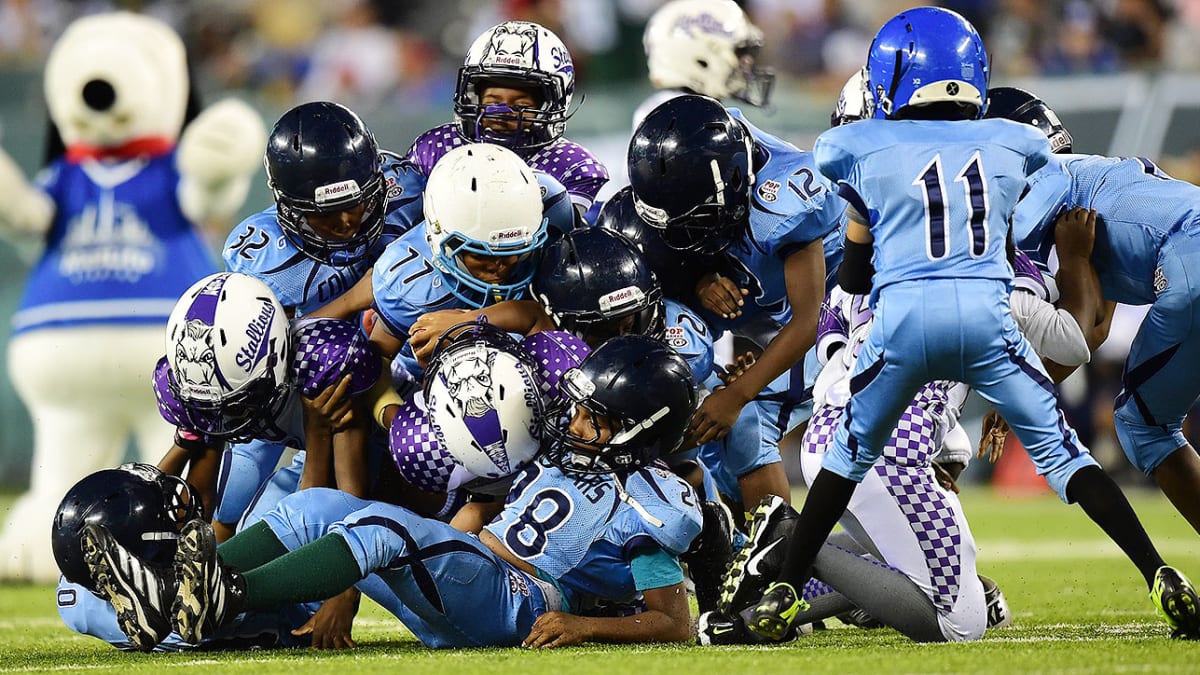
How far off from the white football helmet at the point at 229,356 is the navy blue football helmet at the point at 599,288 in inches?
32.6

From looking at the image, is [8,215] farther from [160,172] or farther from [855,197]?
[855,197]

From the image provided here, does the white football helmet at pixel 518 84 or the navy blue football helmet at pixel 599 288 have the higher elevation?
the white football helmet at pixel 518 84

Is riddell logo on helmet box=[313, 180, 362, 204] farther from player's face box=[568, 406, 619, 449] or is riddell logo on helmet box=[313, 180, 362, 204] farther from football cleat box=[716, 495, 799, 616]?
football cleat box=[716, 495, 799, 616]

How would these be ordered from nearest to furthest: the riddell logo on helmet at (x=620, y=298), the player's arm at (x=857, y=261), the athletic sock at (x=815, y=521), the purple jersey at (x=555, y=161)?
the athletic sock at (x=815, y=521) < the player's arm at (x=857, y=261) < the riddell logo on helmet at (x=620, y=298) < the purple jersey at (x=555, y=161)

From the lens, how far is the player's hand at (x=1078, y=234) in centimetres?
486

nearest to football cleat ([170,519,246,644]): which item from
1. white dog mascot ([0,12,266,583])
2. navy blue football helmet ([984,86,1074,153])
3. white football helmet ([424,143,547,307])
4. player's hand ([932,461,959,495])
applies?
white football helmet ([424,143,547,307])

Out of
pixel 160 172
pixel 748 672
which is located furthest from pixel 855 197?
pixel 160 172

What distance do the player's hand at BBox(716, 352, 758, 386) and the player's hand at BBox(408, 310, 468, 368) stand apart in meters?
0.91

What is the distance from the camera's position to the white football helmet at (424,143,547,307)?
15.5 ft

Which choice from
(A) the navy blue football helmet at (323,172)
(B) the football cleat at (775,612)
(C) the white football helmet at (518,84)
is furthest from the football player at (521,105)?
A: (B) the football cleat at (775,612)

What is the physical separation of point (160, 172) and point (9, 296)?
4.33 m

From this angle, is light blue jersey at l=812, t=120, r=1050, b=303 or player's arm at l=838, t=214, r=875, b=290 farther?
player's arm at l=838, t=214, r=875, b=290

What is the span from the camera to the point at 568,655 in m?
4.06

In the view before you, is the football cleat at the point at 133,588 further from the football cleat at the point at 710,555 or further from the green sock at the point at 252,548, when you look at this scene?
the football cleat at the point at 710,555
